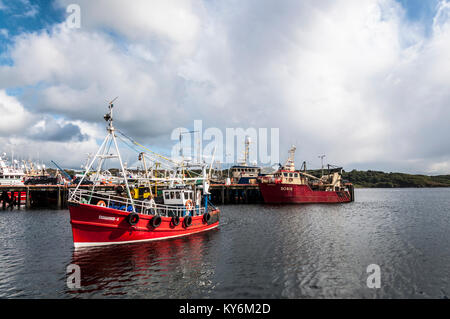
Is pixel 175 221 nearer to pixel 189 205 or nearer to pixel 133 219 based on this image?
pixel 189 205

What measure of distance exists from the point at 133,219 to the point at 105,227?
2126 millimetres

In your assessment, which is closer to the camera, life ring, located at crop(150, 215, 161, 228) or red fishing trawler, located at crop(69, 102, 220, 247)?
A: red fishing trawler, located at crop(69, 102, 220, 247)

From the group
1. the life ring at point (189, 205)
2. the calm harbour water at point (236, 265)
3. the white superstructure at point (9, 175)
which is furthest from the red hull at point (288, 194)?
the white superstructure at point (9, 175)

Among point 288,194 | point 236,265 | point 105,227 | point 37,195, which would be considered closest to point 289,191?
point 288,194

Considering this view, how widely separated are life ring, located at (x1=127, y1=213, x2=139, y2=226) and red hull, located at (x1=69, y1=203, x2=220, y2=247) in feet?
1.09

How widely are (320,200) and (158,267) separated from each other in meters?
55.1

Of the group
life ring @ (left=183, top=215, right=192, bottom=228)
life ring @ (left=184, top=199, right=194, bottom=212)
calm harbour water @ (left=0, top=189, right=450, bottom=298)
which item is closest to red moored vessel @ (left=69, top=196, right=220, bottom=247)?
calm harbour water @ (left=0, top=189, right=450, bottom=298)

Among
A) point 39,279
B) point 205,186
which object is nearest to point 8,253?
point 39,279

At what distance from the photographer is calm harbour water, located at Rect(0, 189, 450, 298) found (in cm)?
1317

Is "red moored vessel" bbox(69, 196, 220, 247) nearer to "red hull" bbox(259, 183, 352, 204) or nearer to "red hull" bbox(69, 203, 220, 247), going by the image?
"red hull" bbox(69, 203, 220, 247)

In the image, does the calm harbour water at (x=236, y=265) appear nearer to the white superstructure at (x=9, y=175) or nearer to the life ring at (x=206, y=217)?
the life ring at (x=206, y=217)

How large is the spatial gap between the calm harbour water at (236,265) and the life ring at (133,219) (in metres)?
2.02

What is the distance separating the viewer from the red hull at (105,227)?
1912 centimetres
